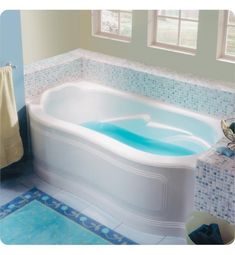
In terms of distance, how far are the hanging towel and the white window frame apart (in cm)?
220

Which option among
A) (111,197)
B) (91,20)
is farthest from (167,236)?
(91,20)

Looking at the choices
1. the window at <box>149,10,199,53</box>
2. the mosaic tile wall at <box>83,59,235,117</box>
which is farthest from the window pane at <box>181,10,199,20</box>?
the mosaic tile wall at <box>83,59,235,117</box>

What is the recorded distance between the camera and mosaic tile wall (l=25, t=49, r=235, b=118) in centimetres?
351

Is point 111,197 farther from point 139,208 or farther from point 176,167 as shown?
point 176,167

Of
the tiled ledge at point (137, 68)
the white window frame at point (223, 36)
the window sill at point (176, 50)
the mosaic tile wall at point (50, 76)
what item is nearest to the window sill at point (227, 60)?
the white window frame at point (223, 36)

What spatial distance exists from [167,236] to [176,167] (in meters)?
0.49

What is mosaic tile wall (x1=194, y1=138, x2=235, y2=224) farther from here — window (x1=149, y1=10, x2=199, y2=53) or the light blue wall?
window (x1=149, y1=10, x2=199, y2=53)

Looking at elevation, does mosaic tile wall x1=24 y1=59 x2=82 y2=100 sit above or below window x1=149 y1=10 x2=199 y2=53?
Result: below

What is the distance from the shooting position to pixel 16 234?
3.07 m

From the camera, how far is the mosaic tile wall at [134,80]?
3.51 meters

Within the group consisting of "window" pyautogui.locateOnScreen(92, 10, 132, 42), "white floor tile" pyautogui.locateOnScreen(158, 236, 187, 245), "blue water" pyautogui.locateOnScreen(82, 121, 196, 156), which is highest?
"window" pyautogui.locateOnScreen(92, 10, 132, 42)

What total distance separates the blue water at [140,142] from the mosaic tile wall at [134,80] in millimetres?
332

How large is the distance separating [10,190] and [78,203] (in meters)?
0.54

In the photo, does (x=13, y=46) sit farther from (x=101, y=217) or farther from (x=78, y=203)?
(x=101, y=217)
